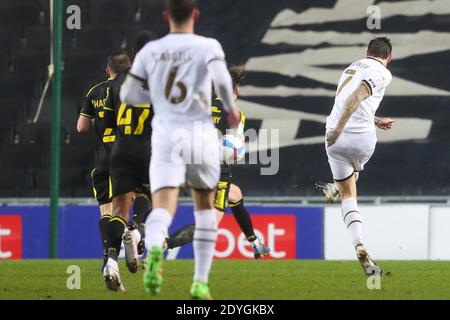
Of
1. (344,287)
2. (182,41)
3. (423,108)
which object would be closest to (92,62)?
(423,108)

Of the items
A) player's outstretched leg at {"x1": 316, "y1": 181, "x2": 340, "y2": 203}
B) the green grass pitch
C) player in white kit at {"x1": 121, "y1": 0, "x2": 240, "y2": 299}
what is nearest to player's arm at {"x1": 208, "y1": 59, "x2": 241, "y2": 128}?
player in white kit at {"x1": 121, "y1": 0, "x2": 240, "y2": 299}

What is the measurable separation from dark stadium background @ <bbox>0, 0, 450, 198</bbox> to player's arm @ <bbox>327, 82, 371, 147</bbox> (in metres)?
6.20

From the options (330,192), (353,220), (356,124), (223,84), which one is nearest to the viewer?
(223,84)

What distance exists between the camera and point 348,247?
15609mm

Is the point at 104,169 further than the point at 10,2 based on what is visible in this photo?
No

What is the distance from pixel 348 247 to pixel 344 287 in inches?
246

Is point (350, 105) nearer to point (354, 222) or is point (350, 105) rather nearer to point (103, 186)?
point (354, 222)

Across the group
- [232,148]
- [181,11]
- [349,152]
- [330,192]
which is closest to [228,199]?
[330,192]

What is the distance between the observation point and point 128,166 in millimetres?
8992

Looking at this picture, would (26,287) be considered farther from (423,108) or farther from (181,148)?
(423,108)

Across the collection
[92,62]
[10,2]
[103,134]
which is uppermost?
[10,2]

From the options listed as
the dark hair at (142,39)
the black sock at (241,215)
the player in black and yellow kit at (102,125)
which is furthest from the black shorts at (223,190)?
the dark hair at (142,39)

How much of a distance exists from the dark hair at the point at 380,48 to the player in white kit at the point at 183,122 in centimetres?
340

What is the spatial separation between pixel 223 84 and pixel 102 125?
325 cm
